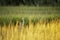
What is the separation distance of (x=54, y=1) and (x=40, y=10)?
185 millimetres

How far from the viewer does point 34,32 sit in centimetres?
147

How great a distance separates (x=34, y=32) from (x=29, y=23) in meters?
0.12

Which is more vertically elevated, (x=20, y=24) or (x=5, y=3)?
(x=5, y=3)

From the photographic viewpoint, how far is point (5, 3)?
142 cm

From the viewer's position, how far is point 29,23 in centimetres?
145

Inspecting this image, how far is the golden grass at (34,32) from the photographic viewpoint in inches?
56.6

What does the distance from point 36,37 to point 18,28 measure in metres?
0.22

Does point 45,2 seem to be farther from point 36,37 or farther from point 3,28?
point 3,28

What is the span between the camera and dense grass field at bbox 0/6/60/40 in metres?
1.42

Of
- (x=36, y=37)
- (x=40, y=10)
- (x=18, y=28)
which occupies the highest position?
(x=40, y=10)

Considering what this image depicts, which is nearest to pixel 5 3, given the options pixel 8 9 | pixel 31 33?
pixel 8 9

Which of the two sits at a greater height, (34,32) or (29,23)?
(29,23)

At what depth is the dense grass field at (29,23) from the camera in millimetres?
1418

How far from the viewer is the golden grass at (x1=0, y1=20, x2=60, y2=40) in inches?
56.6
